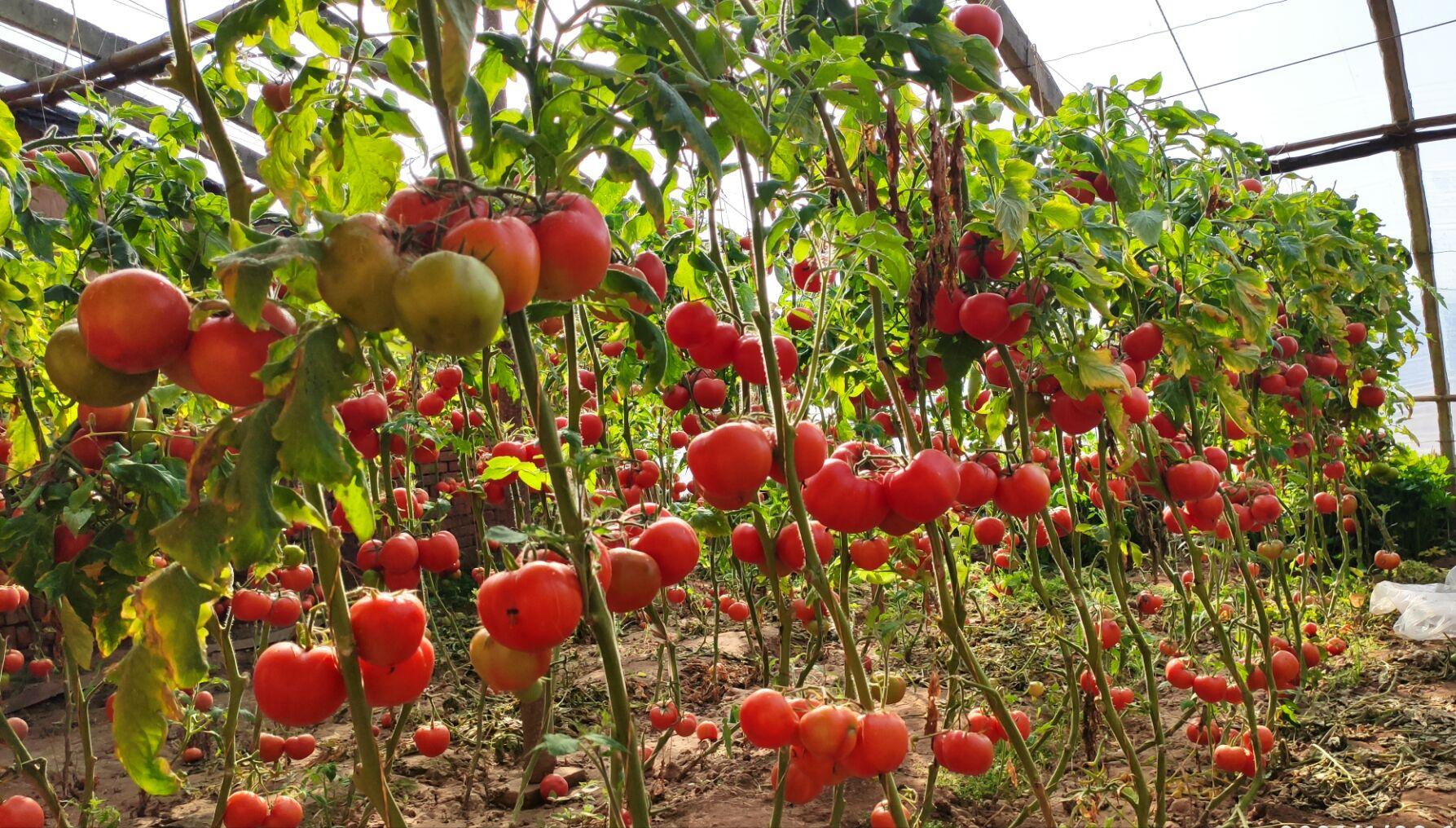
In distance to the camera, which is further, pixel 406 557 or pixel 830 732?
pixel 406 557

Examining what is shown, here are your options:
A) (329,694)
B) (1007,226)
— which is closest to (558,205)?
(329,694)

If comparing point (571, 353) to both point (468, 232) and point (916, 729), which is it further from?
point (916, 729)

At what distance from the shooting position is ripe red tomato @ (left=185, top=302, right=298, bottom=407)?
77 centimetres

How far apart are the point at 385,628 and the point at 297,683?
0.13m

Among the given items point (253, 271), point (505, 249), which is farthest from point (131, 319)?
point (505, 249)

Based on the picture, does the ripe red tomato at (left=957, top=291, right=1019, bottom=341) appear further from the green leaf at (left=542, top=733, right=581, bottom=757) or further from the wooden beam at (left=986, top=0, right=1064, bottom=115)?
the wooden beam at (left=986, top=0, right=1064, bottom=115)

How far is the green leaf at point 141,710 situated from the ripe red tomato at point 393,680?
8.2 inches

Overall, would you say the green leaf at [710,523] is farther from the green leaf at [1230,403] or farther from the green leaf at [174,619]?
the green leaf at [1230,403]

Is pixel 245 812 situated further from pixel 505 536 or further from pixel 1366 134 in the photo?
pixel 1366 134

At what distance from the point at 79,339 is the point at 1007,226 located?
1.28 metres

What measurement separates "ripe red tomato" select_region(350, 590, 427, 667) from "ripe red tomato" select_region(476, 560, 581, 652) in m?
0.08

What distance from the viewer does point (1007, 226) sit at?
4.80ft

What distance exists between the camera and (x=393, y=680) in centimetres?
100

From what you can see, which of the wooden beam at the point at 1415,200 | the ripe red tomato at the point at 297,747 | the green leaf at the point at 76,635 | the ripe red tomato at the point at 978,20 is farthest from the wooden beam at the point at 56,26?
the wooden beam at the point at 1415,200
